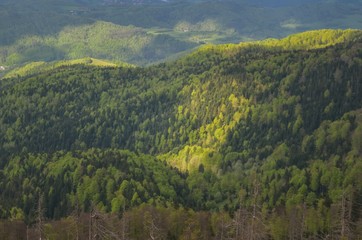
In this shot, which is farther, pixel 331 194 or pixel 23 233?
pixel 331 194

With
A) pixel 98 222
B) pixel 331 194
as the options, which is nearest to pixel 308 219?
pixel 331 194

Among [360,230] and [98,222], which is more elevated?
[98,222]

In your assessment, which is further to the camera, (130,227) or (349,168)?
(349,168)

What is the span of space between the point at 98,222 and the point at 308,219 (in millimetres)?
102659

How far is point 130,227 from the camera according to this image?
5723 inches

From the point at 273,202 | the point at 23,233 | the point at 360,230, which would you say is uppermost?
the point at 360,230

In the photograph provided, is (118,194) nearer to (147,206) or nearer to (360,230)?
(147,206)

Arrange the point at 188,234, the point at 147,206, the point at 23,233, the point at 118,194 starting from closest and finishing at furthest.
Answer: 1. the point at 188,234
2. the point at 23,233
3. the point at 147,206
4. the point at 118,194

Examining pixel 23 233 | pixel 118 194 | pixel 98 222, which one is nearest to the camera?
pixel 98 222

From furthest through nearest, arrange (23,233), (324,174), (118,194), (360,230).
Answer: (324,174) → (118,194) → (23,233) → (360,230)

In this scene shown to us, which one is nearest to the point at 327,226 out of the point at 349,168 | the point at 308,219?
the point at 308,219

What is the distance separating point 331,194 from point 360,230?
6265 cm

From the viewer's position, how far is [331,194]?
183250mm

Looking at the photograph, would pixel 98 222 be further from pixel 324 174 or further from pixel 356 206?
pixel 324 174
